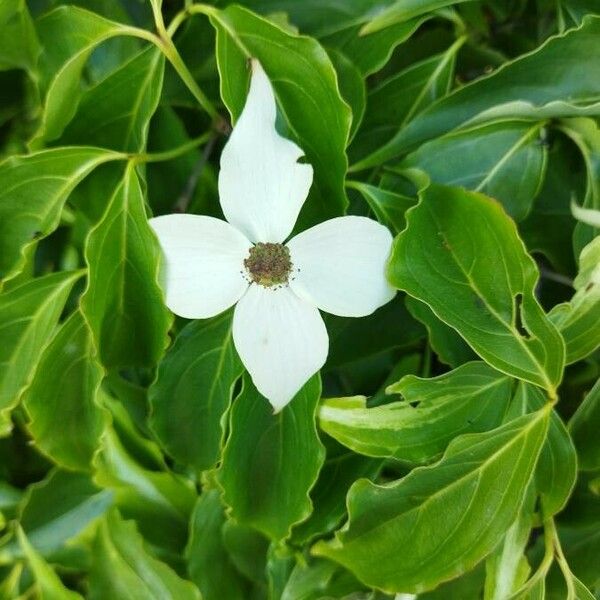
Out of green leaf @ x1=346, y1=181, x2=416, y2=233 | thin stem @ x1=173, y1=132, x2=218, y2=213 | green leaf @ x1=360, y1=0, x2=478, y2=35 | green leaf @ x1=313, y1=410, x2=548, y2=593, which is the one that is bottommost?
green leaf @ x1=313, y1=410, x2=548, y2=593

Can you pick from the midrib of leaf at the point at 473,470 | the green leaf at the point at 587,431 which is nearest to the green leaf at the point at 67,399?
the midrib of leaf at the point at 473,470

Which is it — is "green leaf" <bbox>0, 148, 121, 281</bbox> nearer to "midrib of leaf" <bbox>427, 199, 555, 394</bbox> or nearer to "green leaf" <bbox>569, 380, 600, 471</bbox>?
"midrib of leaf" <bbox>427, 199, 555, 394</bbox>

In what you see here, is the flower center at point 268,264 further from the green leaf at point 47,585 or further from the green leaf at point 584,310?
the green leaf at point 47,585

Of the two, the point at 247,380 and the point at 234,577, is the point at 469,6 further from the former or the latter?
the point at 234,577

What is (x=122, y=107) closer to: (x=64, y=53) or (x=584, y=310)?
(x=64, y=53)

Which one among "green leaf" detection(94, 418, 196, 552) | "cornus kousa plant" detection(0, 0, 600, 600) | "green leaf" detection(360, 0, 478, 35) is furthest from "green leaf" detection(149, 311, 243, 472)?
"green leaf" detection(360, 0, 478, 35)

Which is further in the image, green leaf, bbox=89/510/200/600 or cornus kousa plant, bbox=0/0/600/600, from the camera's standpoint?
green leaf, bbox=89/510/200/600

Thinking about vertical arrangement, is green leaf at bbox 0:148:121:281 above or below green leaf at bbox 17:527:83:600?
above
